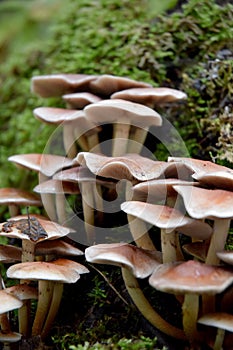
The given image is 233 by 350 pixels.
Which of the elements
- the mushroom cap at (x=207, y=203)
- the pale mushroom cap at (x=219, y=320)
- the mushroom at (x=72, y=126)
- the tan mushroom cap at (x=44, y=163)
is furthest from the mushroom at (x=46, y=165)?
the pale mushroom cap at (x=219, y=320)

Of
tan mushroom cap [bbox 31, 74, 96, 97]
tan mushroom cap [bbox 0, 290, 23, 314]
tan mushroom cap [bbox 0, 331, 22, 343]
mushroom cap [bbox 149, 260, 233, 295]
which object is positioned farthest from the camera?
tan mushroom cap [bbox 31, 74, 96, 97]

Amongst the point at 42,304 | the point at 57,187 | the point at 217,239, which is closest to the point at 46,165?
the point at 57,187

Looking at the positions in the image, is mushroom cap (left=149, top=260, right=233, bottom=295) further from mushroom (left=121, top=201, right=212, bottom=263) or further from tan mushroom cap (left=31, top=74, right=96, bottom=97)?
tan mushroom cap (left=31, top=74, right=96, bottom=97)

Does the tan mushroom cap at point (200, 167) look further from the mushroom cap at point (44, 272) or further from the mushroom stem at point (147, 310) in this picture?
the mushroom cap at point (44, 272)

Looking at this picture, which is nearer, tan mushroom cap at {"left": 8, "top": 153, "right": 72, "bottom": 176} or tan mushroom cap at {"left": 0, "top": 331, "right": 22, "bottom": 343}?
tan mushroom cap at {"left": 0, "top": 331, "right": 22, "bottom": 343}

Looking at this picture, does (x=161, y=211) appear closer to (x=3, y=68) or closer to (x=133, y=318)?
(x=133, y=318)

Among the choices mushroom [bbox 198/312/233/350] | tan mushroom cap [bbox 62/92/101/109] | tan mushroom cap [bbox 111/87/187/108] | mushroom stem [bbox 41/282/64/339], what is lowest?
mushroom stem [bbox 41/282/64/339]

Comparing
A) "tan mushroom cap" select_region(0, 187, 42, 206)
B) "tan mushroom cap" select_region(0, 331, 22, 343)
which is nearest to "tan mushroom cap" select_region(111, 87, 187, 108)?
"tan mushroom cap" select_region(0, 187, 42, 206)
